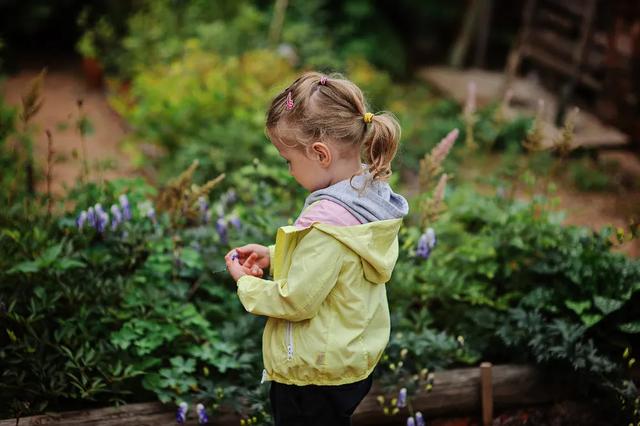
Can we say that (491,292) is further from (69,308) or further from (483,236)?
(69,308)

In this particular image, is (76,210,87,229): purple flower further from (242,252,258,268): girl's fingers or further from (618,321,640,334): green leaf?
(618,321,640,334): green leaf

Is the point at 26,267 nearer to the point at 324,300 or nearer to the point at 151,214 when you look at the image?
the point at 151,214

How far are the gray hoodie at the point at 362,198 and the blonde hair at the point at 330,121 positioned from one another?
0.17ft

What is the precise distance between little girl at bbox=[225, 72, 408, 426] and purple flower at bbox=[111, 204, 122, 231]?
1104 mm

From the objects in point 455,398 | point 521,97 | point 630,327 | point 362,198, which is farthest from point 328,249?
point 521,97

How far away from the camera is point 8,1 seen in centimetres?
830

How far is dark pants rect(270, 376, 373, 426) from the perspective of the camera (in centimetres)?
242

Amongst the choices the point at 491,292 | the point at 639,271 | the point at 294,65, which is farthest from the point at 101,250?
the point at 294,65

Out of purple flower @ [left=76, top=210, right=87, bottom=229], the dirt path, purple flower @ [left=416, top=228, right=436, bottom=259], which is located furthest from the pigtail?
the dirt path

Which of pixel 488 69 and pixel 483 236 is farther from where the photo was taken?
pixel 488 69

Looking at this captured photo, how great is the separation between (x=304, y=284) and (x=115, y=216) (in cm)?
151

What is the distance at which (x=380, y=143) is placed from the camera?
89.1 inches

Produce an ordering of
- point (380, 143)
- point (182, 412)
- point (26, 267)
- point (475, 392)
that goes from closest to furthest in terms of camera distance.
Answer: point (380, 143) < point (182, 412) < point (26, 267) < point (475, 392)

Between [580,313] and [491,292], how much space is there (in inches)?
19.3
